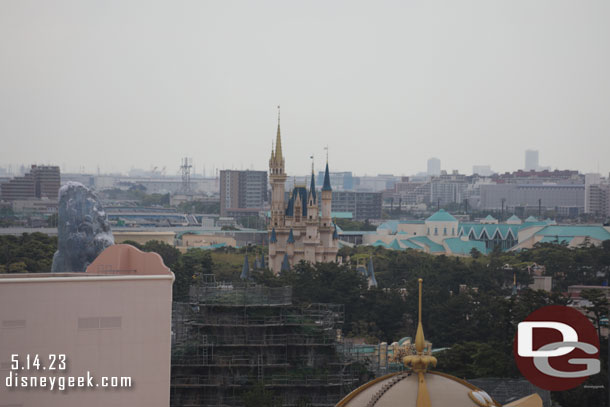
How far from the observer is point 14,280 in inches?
563

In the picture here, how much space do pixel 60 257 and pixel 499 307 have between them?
16874 millimetres

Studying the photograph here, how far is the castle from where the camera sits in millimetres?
54031

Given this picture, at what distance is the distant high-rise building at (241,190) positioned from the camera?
17125 centimetres

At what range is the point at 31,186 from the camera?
144 metres

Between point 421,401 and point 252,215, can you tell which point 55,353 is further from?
point 252,215

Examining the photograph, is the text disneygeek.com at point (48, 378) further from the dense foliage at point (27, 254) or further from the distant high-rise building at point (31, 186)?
the distant high-rise building at point (31, 186)

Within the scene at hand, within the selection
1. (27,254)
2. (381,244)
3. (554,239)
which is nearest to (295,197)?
(27,254)

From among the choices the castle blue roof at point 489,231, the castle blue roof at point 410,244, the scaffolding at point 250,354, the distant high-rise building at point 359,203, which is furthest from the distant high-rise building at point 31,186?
the scaffolding at point 250,354

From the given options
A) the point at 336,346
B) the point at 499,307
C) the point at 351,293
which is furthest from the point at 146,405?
the point at 351,293

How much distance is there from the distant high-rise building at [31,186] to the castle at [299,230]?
94.0 meters

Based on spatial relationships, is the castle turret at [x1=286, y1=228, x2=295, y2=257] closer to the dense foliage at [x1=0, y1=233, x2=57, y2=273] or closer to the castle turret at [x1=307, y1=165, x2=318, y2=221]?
the castle turret at [x1=307, y1=165, x2=318, y2=221]

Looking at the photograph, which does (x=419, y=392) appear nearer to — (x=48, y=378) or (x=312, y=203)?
(x=48, y=378)

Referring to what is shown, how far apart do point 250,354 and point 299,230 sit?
2726cm

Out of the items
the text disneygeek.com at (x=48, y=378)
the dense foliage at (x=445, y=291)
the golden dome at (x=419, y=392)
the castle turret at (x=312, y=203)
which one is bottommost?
the dense foliage at (x=445, y=291)
